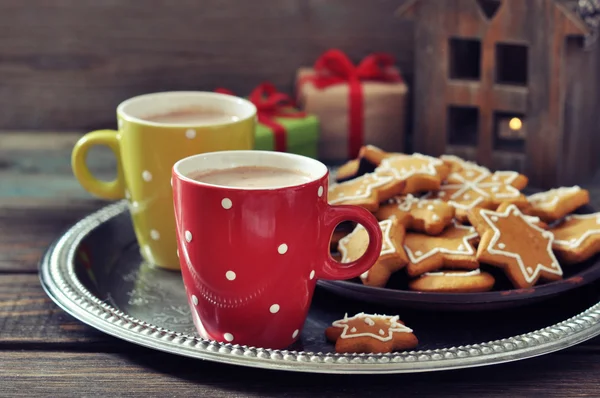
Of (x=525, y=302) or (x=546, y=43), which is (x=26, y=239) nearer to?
(x=525, y=302)

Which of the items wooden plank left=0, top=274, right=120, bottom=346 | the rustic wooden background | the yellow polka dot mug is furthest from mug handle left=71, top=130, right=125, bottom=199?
the rustic wooden background

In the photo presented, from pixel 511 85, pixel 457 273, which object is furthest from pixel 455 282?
pixel 511 85

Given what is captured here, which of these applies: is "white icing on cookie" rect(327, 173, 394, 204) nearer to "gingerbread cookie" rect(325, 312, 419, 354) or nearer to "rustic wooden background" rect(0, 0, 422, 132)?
"gingerbread cookie" rect(325, 312, 419, 354)

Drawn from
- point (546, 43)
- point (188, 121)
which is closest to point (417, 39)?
point (546, 43)

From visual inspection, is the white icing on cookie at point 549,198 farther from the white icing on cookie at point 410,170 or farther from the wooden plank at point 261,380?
the wooden plank at point 261,380

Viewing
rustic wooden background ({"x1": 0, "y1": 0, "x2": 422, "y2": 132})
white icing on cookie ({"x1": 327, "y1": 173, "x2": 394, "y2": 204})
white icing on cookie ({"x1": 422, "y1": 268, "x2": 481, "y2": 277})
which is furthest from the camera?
rustic wooden background ({"x1": 0, "y1": 0, "x2": 422, "y2": 132})

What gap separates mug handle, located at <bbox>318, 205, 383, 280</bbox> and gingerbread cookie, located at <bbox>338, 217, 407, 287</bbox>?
0.04 m

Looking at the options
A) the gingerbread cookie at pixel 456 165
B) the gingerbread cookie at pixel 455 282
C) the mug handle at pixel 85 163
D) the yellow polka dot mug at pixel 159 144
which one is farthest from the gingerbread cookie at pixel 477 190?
the mug handle at pixel 85 163

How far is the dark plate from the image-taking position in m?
0.71

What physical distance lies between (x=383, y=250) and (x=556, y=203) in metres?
0.22

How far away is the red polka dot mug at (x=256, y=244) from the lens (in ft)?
2.16

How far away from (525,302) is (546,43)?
0.49 meters

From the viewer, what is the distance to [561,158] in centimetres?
116

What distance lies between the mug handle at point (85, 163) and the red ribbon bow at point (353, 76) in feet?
1.53
